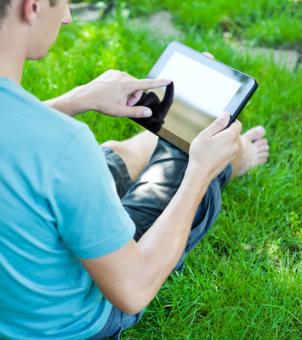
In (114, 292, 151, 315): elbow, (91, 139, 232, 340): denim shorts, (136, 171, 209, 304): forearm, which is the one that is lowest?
(91, 139, 232, 340): denim shorts

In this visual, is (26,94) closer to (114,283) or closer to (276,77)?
(114,283)

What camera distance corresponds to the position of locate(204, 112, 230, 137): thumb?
1572mm

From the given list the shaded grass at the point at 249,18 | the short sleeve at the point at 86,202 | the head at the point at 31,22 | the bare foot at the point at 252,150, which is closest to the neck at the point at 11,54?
the head at the point at 31,22

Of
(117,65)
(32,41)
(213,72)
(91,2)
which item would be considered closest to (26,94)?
(32,41)

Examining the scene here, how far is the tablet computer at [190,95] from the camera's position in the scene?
171 centimetres

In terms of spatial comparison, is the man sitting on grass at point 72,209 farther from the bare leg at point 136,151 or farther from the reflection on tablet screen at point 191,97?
the bare leg at point 136,151

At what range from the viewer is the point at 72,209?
45.3 inches

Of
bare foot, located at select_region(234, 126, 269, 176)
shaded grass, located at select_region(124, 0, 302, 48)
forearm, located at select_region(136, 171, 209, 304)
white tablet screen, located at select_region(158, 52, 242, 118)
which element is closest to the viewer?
forearm, located at select_region(136, 171, 209, 304)

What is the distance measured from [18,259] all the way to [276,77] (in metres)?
1.89

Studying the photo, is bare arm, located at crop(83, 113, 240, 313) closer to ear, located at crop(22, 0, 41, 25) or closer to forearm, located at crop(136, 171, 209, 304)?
forearm, located at crop(136, 171, 209, 304)

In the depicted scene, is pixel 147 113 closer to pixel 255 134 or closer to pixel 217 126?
pixel 217 126

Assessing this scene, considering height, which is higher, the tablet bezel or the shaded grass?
the tablet bezel

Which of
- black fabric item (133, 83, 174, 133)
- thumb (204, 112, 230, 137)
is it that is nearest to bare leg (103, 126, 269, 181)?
black fabric item (133, 83, 174, 133)

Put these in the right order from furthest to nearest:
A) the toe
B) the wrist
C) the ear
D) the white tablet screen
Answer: the toe → the white tablet screen → the wrist → the ear
